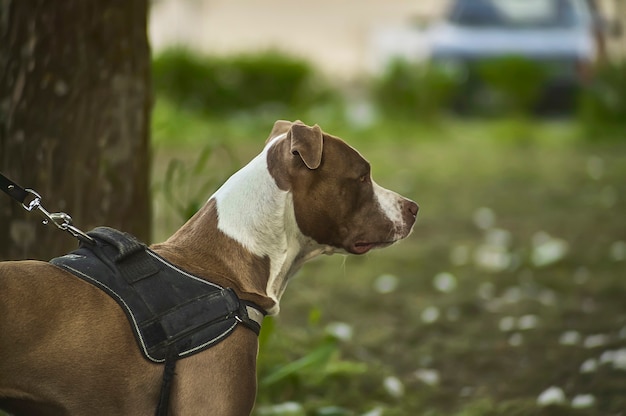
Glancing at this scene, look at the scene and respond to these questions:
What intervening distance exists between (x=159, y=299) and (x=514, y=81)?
11102 millimetres

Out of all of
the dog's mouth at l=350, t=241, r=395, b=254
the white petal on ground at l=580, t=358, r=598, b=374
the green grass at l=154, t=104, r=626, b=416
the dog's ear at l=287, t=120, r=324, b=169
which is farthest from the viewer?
the white petal on ground at l=580, t=358, r=598, b=374

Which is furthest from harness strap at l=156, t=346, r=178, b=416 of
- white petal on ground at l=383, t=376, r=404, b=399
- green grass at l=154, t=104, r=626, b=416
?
white petal on ground at l=383, t=376, r=404, b=399

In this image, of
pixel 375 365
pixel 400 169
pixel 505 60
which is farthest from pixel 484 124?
pixel 375 365

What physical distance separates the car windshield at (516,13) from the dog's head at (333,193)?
12.7 metres

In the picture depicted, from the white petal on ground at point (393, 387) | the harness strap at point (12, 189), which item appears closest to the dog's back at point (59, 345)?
the harness strap at point (12, 189)

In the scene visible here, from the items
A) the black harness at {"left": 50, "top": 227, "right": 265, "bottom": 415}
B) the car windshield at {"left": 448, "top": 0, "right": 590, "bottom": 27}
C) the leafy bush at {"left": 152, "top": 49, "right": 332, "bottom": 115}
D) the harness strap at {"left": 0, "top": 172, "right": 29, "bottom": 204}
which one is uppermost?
the harness strap at {"left": 0, "top": 172, "right": 29, "bottom": 204}

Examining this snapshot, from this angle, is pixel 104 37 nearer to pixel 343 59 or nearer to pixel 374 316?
pixel 374 316

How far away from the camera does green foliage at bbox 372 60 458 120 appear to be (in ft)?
43.5

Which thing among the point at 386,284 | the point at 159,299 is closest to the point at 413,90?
the point at 386,284

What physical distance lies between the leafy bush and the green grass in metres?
3.15

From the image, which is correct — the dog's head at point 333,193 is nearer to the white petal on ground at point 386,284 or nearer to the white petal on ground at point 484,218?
the white petal on ground at point 386,284

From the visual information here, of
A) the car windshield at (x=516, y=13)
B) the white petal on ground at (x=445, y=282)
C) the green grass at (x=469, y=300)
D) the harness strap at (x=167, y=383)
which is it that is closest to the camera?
the harness strap at (x=167, y=383)

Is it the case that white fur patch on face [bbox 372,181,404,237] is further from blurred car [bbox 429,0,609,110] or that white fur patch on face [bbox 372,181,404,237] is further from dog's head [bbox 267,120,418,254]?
blurred car [bbox 429,0,609,110]

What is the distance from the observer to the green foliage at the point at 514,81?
43.6 ft
